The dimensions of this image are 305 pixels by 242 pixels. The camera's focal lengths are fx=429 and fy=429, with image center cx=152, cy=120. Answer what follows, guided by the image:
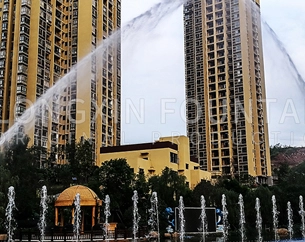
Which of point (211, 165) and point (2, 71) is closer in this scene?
point (2, 71)

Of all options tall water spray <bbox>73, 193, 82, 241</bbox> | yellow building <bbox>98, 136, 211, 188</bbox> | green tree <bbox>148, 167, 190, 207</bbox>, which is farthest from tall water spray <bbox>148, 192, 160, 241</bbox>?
yellow building <bbox>98, 136, 211, 188</bbox>

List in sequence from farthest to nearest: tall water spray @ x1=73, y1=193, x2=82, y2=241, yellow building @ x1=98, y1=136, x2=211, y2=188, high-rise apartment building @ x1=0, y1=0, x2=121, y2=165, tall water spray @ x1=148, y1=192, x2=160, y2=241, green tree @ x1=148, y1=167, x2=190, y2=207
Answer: high-rise apartment building @ x1=0, y1=0, x2=121, y2=165, yellow building @ x1=98, y1=136, x2=211, y2=188, green tree @ x1=148, y1=167, x2=190, y2=207, tall water spray @ x1=148, y1=192, x2=160, y2=241, tall water spray @ x1=73, y1=193, x2=82, y2=241

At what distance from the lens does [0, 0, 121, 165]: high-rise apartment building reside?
55875 mm

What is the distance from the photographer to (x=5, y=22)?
58.8m

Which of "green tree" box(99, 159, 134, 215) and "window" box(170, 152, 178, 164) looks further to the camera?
"window" box(170, 152, 178, 164)

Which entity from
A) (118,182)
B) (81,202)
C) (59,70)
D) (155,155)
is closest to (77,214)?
(81,202)

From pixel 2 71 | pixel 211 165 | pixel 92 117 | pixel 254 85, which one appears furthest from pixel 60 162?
pixel 254 85

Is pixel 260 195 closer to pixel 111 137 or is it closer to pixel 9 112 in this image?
pixel 111 137

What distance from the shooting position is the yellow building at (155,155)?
1938 inches

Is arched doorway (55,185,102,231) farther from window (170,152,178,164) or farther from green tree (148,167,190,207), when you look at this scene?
window (170,152,178,164)

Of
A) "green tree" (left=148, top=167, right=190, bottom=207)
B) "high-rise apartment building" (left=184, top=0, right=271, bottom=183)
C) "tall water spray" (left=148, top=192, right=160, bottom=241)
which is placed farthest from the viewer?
"high-rise apartment building" (left=184, top=0, right=271, bottom=183)

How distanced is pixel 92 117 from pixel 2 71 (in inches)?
529

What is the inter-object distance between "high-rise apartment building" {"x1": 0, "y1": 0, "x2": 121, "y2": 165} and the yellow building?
707 centimetres

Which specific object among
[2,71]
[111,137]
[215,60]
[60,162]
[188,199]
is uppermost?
[215,60]
